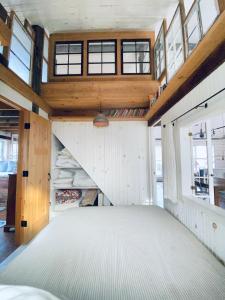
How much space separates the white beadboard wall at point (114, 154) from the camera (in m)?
3.27

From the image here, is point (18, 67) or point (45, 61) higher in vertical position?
point (45, 61)

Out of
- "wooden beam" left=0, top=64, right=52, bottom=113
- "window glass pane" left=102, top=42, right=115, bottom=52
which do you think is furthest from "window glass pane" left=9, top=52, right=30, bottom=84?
"window glass pane" left=102, top=42, right=115, bottom=52

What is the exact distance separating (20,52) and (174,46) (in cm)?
207

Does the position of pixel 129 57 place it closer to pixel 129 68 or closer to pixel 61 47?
pixel 129 68

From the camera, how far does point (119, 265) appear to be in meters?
0.95

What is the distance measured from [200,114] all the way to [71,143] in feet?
8.06

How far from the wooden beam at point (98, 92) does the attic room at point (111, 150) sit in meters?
0.02

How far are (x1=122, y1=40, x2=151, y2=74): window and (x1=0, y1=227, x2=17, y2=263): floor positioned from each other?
10.7 feet

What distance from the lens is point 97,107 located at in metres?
3.41

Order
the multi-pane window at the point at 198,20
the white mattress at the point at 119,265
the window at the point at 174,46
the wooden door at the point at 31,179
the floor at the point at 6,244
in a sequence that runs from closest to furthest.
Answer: the white mattress at the point at 119,265 < the multi-pane window at the point at 198,20 < the window at the point at 174,46 < the floor at the point at 6,244 < the wooden door at the point at 31,179

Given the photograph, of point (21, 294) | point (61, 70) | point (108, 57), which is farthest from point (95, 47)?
point (21, 294)

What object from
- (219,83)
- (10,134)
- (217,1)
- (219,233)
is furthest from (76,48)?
(10,134)

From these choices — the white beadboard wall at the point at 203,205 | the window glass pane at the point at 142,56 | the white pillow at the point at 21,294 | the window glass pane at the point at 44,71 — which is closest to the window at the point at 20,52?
the window glass pane at the point at 44,71

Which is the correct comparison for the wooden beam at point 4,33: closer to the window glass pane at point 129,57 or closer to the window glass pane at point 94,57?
the window glass pane at point 94,57
